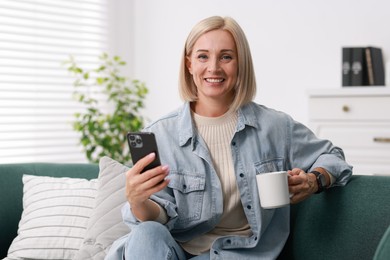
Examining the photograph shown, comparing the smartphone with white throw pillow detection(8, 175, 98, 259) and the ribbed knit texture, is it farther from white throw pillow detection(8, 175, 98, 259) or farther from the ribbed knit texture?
white throw pillow detection(8, 175, 98, 259)

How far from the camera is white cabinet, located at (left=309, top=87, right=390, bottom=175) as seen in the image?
378cm

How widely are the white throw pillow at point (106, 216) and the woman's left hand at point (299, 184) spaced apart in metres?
0.73

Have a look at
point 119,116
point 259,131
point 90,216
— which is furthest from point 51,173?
point 119,116

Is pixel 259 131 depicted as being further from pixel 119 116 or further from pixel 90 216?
pixel 119 116

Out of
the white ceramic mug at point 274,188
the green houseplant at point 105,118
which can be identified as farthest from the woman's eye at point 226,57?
the green houseplant at point 105,118

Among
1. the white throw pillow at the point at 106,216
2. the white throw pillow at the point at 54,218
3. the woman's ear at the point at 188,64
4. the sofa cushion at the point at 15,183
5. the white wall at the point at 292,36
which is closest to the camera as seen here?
the woman's ear at the point at 188,64

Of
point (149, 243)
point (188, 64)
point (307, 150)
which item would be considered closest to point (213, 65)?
point (188, 64)

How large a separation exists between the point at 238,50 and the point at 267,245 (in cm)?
65

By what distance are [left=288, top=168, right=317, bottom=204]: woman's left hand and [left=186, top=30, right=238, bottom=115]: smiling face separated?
0.38 metres

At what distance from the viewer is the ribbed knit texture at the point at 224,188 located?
234 cm

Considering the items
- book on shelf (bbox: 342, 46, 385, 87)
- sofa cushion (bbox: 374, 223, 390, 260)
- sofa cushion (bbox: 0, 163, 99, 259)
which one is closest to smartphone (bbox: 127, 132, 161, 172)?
sofa cushion (bbox: 374, 223, 390, 260)

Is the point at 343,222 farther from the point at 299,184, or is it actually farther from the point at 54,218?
the point at 54,218

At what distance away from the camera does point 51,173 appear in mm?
3086

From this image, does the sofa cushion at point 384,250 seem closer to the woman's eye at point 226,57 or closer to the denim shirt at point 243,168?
the denim shirt at point 243,168
